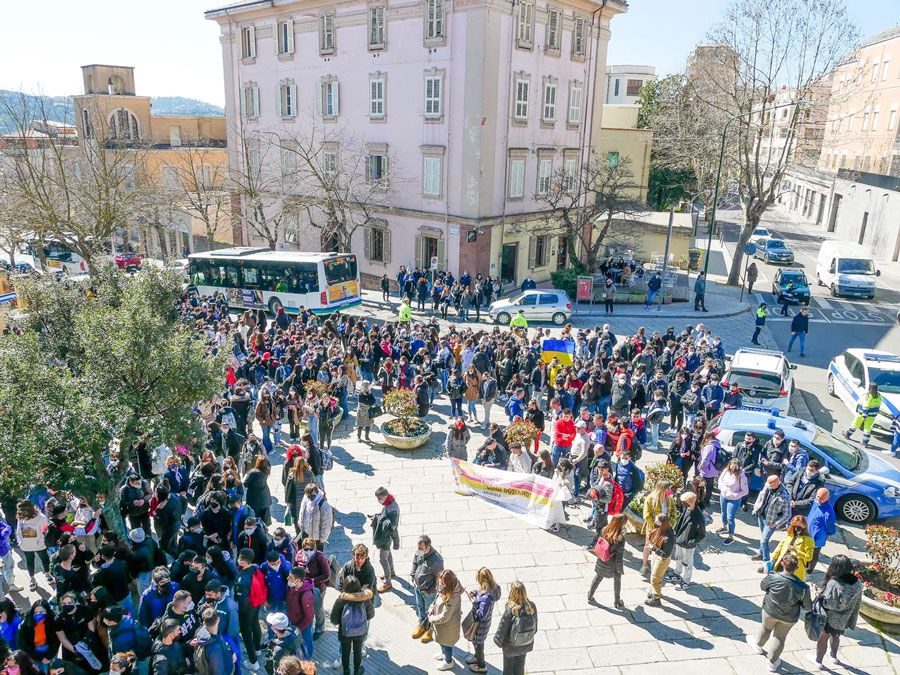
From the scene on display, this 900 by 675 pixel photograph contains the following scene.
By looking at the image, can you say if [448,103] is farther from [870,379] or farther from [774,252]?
[774,252]

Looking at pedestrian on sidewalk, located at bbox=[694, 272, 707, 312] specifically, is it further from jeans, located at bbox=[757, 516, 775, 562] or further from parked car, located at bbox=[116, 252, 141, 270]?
parked car, located at bbox=[116, 252, 141, 270]

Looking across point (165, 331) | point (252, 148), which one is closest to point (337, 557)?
point (165, 331)

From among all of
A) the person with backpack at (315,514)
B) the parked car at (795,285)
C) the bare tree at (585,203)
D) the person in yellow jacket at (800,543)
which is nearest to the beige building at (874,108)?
the parked car at (795,285)

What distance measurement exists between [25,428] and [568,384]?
10002mm

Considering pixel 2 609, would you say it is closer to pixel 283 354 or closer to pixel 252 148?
pixel 283 354

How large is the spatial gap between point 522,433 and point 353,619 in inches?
220

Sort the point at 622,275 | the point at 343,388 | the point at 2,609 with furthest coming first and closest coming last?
the point at 622,275, the point at 343,388, the point at 2,609

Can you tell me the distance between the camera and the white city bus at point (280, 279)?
2602cm

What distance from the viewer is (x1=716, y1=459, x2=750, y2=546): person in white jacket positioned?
34.1ft

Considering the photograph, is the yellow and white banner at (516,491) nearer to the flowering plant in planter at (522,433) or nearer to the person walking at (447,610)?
the flowering plant in planter at (522,433)

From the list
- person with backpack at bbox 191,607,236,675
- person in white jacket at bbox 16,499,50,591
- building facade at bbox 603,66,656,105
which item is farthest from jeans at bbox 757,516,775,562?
building facade at bbox 603,66,656,105

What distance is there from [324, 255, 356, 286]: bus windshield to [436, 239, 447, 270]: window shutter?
5353mm

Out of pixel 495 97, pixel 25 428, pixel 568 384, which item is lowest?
pixel 568 384

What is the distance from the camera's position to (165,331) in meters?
10.4
